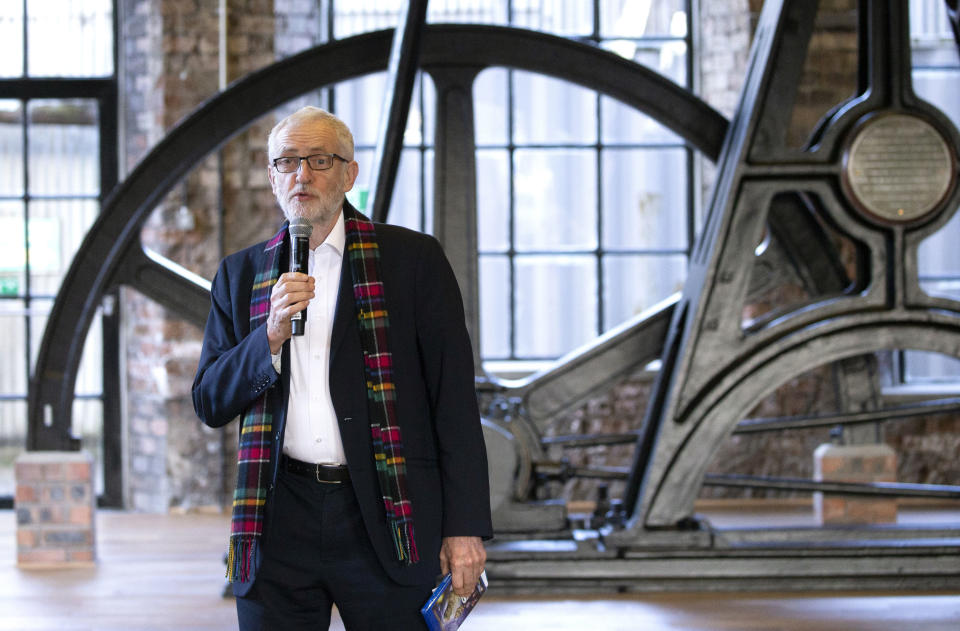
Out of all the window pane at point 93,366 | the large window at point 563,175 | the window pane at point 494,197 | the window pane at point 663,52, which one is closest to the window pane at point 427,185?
the large window at point 563,175

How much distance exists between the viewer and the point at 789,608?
3826mm

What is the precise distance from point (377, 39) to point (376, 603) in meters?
3.17

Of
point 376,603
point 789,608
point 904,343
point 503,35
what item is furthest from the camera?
point 503,35

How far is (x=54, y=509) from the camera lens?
4629 millimetres

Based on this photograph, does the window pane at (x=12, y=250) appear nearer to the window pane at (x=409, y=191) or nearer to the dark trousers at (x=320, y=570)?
the window pane at (x=409, y=191)

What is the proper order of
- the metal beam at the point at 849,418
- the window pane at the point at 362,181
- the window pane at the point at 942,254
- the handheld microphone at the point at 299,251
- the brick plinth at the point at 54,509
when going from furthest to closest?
1. the window pane at the point at 942,254
2. the window pane at the point at 362,181
3. the brick plinth at the point at 54,509
4. the metal beam at the point at 849,418
5. the handheld microphone at the point at 299,251

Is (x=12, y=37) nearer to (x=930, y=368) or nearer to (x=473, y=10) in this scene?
(x=473, y=10)

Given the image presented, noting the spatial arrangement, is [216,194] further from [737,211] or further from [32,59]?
[737,211]

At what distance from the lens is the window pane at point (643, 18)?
6195 millimetres

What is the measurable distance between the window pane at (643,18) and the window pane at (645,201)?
70 centimetres

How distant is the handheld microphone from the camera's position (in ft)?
5.38

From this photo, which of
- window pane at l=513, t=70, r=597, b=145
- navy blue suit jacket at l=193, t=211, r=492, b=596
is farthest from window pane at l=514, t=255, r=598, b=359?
navy blue suit jacket at l=193, t=211, r=492, b=596

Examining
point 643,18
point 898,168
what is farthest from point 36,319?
point 898,168

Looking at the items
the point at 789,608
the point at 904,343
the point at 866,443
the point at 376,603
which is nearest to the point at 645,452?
the point at 789,608
